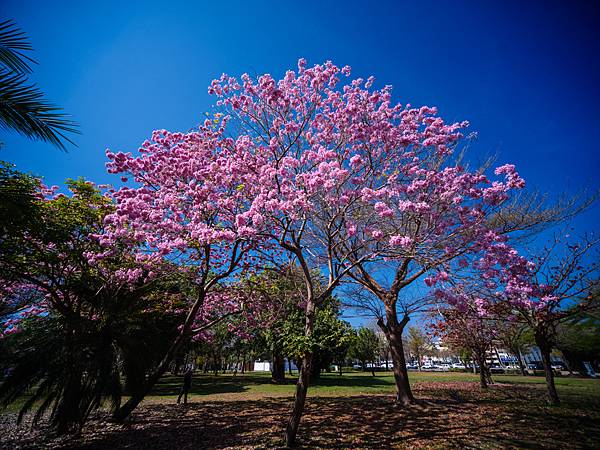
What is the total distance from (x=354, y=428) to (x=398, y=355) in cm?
429

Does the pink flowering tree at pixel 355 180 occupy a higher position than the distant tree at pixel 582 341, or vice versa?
the pink flowering tree at pixel 355 180

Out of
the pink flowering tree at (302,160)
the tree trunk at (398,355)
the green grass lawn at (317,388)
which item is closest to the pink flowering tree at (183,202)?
the pink flowering tree at (302,160)

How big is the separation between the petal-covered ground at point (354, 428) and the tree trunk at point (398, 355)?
515 millimetres

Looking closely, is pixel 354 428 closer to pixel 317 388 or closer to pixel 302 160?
pixel 302 160

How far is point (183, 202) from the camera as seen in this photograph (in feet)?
26.9

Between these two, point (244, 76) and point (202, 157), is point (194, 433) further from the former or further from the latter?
point (244, 76)

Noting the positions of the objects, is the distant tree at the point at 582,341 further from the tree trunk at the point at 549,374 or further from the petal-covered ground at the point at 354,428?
the petal-covered ground at the point at 354,428

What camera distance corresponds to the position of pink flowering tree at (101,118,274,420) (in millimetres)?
7547

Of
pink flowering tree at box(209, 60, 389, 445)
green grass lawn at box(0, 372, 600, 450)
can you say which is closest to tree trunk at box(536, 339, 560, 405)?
green grass lawn at box(0, 372, 600, 450)

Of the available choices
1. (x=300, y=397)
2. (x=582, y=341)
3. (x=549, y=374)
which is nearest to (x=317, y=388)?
(x=549, y=374)

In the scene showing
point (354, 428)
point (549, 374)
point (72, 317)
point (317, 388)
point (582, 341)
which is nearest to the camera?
point (354, 428)

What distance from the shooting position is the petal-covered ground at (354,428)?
590 cm

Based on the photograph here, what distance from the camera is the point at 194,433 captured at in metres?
7.03

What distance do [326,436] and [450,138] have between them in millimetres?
8967
